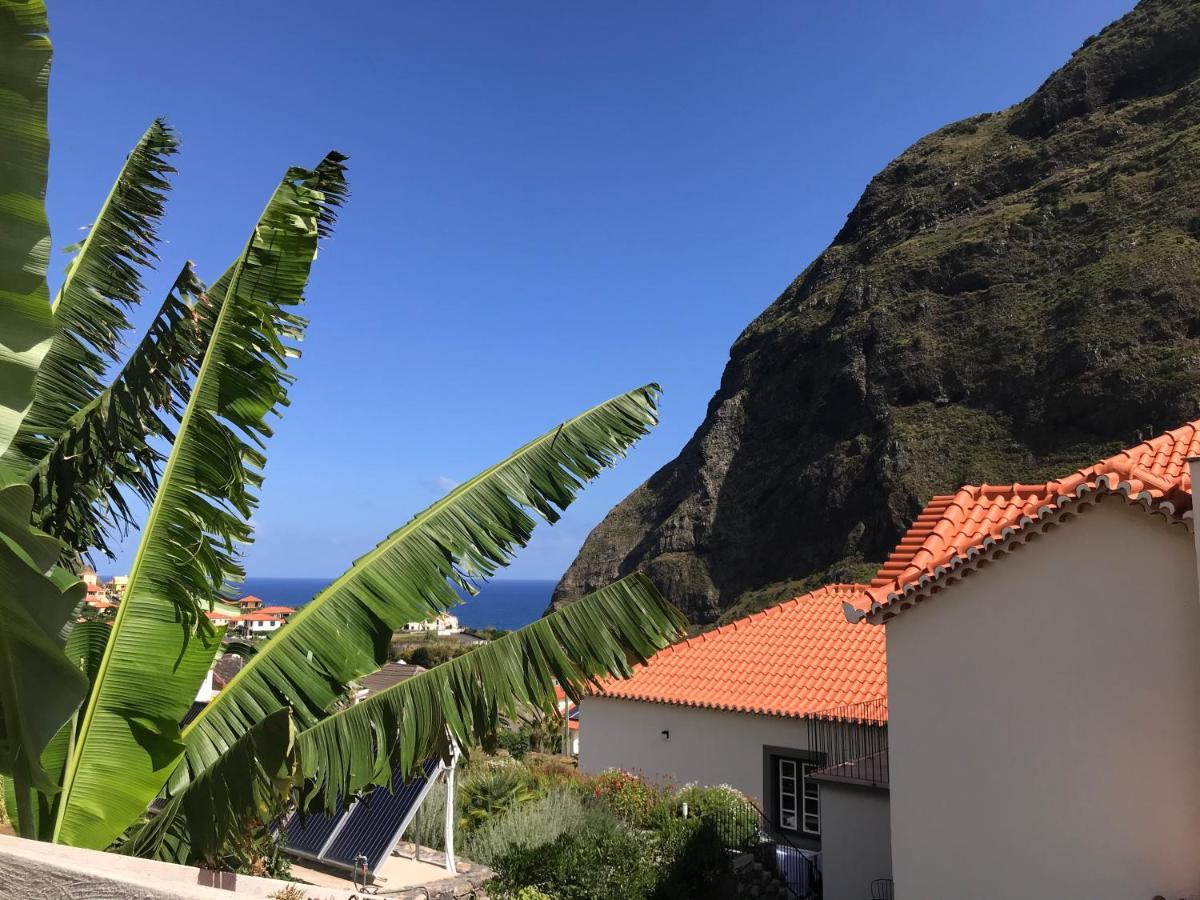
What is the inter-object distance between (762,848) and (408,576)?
9.98m

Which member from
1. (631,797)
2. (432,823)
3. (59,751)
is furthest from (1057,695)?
(432,823)

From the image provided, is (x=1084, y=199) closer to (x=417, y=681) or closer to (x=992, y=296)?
(x=992, y=296)

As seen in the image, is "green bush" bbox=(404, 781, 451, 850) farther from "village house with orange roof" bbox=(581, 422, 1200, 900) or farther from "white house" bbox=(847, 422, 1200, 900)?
"white house" bbox=(847, 422, 1200, 900)

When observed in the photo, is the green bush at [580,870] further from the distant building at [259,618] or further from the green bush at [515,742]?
the green bush at [515,742]

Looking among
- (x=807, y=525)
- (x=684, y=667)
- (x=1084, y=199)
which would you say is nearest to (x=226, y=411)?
(x=684, y=667)

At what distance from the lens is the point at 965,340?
70.0m

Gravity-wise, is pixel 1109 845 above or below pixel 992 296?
below

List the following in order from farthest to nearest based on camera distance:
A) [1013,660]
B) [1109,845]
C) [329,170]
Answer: [1013,660] → [1109,845] → [329,170]

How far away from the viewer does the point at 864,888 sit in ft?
36.0

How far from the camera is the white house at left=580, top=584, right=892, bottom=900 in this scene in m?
15.4

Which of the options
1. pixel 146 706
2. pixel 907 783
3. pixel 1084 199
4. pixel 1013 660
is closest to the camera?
pixel 146 706

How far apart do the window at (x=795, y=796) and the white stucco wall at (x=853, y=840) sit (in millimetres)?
3795

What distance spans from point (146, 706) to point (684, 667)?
15830 mm

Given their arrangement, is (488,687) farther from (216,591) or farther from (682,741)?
(682,741)
